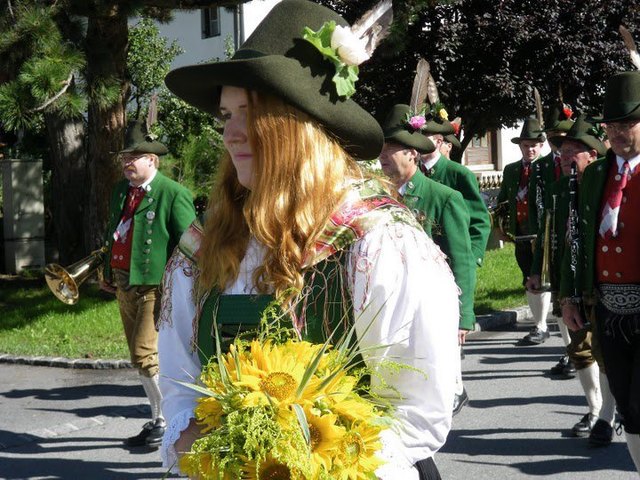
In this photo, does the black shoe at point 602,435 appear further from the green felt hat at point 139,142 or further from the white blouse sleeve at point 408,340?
the white blouse sleeve at point 408,340

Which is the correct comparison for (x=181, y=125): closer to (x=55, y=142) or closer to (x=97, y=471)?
(x=55, y=142)

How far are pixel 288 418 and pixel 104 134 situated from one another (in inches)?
398

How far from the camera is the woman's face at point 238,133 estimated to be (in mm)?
2248

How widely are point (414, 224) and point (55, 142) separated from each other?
12.0m

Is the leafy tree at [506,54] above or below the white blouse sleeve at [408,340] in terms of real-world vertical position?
above

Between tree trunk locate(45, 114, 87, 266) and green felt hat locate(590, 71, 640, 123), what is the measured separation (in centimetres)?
966

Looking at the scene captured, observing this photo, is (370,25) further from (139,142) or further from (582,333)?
(139,142)

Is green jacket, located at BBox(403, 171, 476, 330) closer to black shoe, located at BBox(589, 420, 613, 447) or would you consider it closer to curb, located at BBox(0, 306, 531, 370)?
black shoe, located at BBox(589, 420, 613, 447)

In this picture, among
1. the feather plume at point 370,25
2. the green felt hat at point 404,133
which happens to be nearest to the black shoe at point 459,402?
the green felt hat at point 404,133

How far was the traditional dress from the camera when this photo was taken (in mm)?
2066

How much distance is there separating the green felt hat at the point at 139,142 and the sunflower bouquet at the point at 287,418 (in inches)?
202

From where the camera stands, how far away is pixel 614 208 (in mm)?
4895

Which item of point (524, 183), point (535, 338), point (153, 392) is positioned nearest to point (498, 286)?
point (535, 338)

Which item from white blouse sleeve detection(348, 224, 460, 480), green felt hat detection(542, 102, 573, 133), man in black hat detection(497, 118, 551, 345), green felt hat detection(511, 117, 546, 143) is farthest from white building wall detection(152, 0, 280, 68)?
white blouse sleeve detection(348, 224, 460, 480)
